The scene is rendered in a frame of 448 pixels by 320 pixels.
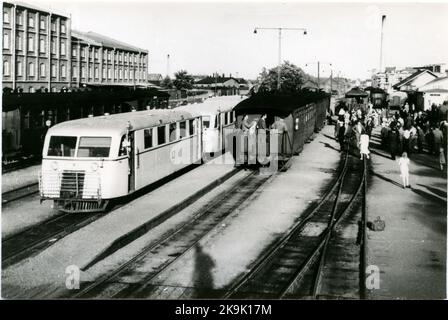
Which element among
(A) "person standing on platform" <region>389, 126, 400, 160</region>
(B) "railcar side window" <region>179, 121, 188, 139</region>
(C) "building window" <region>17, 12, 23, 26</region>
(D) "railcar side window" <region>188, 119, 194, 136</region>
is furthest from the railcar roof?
(C) "building window" <region>17, 12, 23, 26</region>

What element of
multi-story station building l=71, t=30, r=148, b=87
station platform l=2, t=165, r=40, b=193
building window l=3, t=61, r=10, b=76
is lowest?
station platform l=2, t=165, r=40, b=193

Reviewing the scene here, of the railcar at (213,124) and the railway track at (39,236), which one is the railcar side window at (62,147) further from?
the railcar at (213,124)

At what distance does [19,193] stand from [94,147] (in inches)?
194

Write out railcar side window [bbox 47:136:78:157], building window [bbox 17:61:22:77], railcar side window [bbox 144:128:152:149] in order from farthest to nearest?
building window [bbox 17:61:22:77]
railcar side window [bbox 144:128:152:149]
railcar side window [bbox 47:136:78:157]

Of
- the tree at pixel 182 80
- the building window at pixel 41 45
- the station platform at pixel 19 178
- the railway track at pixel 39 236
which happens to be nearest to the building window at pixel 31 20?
the building window at pixel 41 45

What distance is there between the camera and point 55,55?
47875 millimetres

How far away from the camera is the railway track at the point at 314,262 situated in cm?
952

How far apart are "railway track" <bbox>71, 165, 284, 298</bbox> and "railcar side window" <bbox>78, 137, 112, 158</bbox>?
295cm

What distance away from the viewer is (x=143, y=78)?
56000 mm

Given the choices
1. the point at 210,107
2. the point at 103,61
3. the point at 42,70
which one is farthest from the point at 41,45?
the point at 210,107

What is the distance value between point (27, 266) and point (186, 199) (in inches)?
259

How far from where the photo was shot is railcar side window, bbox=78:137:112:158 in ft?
47.1

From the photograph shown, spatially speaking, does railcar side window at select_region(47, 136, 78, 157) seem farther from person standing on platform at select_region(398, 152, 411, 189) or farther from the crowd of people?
the crowd of people
